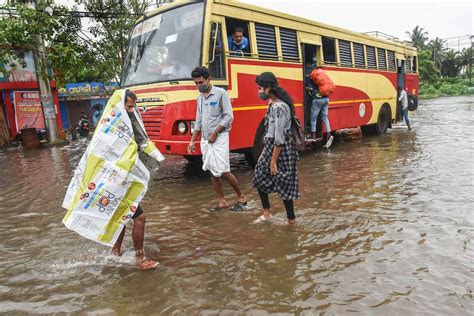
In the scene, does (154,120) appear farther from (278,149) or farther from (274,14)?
(274,14)

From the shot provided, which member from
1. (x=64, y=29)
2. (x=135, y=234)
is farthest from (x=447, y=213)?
(x=64, y=29)

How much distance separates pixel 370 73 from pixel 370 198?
698 cm

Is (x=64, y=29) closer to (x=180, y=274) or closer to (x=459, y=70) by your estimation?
(x=180, y=274)

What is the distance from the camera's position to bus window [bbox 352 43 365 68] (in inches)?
412

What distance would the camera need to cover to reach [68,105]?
2256cm

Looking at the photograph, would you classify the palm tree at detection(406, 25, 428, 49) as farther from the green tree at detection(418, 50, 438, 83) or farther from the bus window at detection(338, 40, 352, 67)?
the bus window at detection(338, 40, 352, 67)

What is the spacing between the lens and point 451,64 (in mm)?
72000

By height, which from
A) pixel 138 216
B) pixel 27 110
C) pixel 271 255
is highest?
pixel 27 110

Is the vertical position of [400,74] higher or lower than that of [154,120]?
higher

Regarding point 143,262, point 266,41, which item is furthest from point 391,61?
point 143,262

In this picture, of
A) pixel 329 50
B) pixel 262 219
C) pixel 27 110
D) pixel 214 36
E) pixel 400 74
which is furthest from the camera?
pixel 27 110

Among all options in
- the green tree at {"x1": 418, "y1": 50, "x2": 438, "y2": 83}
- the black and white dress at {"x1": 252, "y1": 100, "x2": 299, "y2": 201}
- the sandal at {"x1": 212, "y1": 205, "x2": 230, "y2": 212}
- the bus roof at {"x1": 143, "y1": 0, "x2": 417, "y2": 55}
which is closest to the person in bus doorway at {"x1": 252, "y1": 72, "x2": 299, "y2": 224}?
the black and white dress at {"x1": 252, "y1": 100, "x2": 299, "y2": 201}

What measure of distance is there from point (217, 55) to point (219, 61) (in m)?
0.11

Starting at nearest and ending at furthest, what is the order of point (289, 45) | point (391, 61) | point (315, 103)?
point (289, 45) < point (315, 103) < point (391, 61)
